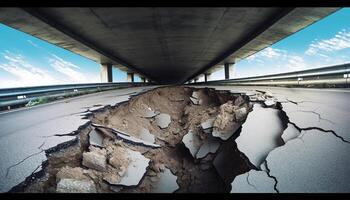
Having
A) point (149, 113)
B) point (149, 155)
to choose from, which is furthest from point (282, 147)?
point (149, 113)

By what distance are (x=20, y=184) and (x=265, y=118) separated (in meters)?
4.07

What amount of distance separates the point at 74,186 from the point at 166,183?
6.18 feet

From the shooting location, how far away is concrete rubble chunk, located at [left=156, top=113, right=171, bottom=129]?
7.41 metres

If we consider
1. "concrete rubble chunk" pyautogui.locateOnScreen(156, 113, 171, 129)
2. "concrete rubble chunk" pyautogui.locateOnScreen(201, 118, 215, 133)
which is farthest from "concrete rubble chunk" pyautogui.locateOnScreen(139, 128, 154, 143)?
"concrete rubble chunk" pyautogui.locateOnScreen(201, 118, 215, 133)

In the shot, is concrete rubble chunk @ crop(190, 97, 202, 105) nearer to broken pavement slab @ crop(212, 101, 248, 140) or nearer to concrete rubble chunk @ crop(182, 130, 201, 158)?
concrete rubble chunk @ crop(182, 130, 201, 158)

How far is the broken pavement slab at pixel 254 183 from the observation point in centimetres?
284

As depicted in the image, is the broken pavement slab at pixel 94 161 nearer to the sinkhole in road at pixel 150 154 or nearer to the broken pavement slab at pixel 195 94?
the sinkhole in road at pixel 150 154

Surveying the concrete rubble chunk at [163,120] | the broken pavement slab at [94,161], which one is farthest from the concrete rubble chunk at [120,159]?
the concrete rubble chunk at [163,120]

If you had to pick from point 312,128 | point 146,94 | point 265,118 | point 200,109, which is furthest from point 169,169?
point 146,94

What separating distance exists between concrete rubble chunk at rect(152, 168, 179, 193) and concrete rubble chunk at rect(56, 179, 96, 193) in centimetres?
127

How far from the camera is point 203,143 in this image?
18.8 ft

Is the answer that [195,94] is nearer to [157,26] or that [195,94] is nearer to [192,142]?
[192,142]

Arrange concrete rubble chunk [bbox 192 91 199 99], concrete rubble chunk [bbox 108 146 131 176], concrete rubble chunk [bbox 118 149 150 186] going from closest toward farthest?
1. concrete rubble chunk [bbox 118 149 150 186]
2. concrete rubble chunk [bbox 108 146 131 176]
3. concrete rubble chunk [bbox 192 91 199 99]
